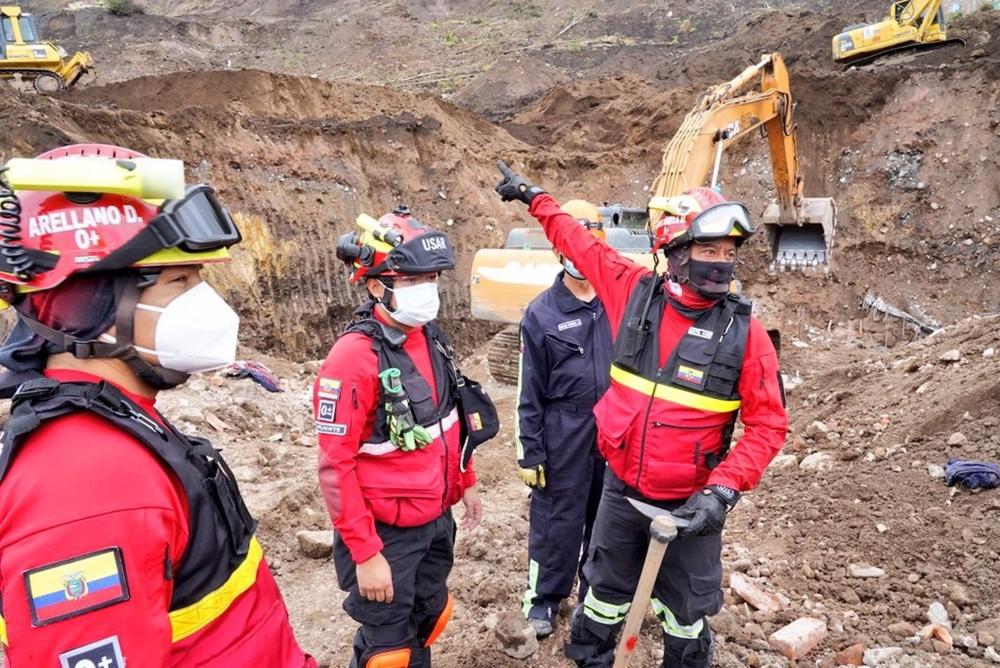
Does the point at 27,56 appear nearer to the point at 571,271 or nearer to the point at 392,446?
the point at 571,271

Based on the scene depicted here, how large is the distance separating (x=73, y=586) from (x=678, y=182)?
293 inches

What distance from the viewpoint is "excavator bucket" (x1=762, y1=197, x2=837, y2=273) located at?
38.5 feet

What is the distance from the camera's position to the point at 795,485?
521 cm

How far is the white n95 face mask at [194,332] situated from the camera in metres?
1.46

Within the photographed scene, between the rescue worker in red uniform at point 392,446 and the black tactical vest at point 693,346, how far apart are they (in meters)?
0.69

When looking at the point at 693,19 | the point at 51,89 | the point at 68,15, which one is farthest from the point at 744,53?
the point at 68,15

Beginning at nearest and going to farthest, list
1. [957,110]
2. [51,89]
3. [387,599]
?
[387,599]
[957,110]
[51,89]

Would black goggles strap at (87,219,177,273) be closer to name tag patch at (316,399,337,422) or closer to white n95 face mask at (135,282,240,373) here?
white n95 face mask at (135,282,240,373)

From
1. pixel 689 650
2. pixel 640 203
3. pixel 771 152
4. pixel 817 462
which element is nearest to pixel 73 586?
pixel 689 650

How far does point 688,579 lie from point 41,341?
234 cm

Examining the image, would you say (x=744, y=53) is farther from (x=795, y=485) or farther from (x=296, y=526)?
(x=296, y=526)

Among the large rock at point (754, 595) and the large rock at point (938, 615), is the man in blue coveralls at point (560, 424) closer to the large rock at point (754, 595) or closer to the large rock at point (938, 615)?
the large rock at point (754, 595)

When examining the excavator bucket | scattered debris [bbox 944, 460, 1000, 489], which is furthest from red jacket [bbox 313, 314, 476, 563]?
the excavator bucket

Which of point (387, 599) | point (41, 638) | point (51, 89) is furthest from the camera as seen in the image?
point (51, 89)
